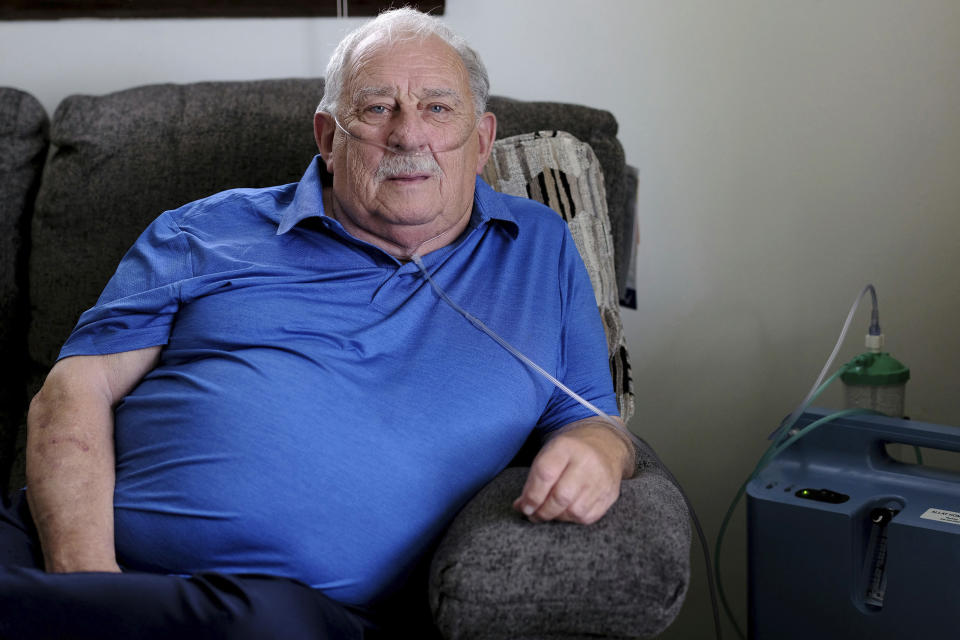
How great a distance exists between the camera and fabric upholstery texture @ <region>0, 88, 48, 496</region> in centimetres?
160

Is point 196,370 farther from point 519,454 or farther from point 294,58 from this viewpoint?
point 294,58

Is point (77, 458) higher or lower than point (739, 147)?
lower

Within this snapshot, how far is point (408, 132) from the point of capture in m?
1.27

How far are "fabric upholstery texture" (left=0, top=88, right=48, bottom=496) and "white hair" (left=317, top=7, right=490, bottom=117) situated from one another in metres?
0.63

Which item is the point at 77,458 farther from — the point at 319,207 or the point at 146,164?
the point at 146,164

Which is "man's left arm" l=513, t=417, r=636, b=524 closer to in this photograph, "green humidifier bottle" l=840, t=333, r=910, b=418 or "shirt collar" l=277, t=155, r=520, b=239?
"shirt collar" l=277, t=155, r=520, b=239

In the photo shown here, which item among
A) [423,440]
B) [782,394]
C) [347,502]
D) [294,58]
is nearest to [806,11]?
[782,394]

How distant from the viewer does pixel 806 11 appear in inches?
69.4

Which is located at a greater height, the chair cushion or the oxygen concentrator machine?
the chair cushion

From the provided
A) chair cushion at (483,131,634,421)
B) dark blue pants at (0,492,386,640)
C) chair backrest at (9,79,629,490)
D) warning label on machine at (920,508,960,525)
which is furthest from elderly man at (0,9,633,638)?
warning label on machine at (920,508,960,525)

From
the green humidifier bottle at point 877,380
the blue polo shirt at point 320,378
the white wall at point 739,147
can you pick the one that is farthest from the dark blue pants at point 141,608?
the white wall at point 739,147

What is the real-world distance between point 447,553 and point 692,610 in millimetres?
1190

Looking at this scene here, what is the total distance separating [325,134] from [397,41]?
0.18 m

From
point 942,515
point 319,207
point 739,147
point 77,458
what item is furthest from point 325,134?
point 942,515
